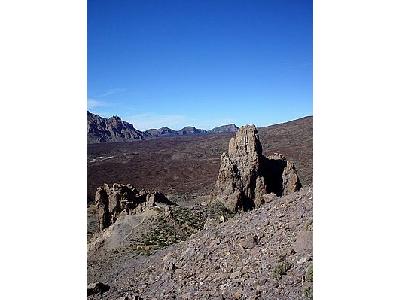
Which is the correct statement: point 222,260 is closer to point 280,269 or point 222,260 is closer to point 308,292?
point 280,269

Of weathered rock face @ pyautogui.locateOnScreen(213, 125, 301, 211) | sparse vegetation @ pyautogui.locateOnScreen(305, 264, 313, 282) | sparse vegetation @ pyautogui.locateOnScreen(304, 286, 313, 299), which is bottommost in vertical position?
sparse vegetation @ pyautogui.locateOnScreen(304, 286, 313, 299)

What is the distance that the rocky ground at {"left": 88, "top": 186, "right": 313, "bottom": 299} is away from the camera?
2283 mm

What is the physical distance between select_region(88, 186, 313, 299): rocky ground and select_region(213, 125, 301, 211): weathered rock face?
2.04 m

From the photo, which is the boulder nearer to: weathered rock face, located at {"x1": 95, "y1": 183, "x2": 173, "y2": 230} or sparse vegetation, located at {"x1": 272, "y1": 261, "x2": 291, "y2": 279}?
sparse vegetation, located at {"x1": 272, "y1": 261, "x2": 291, "y2": 279}

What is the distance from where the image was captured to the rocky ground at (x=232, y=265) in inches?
89.9

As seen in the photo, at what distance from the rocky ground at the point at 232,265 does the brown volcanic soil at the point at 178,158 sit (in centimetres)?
53

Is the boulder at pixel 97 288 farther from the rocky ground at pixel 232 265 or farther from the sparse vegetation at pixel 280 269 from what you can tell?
the sparse vegetation at pixel 280 269

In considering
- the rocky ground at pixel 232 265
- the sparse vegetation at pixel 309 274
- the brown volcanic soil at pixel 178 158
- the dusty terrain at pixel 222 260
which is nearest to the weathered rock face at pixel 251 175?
the brown volcanic soil at pixel 178 158

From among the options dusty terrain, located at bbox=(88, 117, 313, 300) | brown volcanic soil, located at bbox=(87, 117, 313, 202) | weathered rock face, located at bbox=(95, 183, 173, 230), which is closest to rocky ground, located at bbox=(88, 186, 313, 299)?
dusty terrain, located at bbox=(88, 117, 313, 300)

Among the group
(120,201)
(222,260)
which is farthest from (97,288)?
(120,201)
